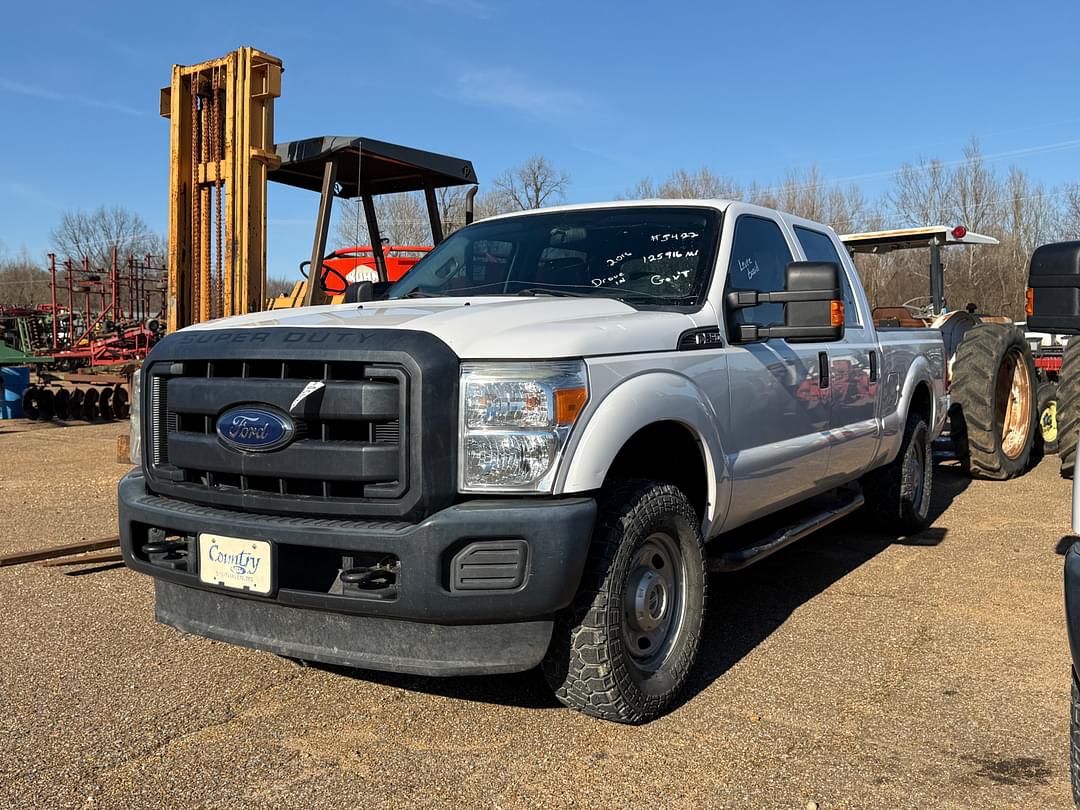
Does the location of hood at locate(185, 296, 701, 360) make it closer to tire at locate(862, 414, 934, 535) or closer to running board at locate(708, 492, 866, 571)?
running board at locate(708, 492, 866, 571)

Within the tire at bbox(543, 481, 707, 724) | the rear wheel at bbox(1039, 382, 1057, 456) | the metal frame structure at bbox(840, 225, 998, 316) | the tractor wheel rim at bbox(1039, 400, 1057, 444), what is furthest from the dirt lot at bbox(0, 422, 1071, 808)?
the metal frame structure at bbox(840, 225, 998, 316)

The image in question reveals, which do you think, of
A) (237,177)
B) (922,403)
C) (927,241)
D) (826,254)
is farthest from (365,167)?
(927,241)

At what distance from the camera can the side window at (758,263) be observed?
416 centimetres

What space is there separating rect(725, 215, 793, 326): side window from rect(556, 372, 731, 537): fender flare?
61cm

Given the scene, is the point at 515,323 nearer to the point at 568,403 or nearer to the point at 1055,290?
the point at 568,403

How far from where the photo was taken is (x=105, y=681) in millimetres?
3646

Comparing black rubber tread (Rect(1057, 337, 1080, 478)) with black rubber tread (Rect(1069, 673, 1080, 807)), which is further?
black rubber tread (Rect(1057, 337, 1080, 478))

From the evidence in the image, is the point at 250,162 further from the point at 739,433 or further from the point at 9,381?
the point at 9,381

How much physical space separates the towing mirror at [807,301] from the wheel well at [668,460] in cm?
55

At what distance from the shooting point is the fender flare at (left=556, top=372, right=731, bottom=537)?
9.68ft

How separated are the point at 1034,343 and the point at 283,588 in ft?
47.0

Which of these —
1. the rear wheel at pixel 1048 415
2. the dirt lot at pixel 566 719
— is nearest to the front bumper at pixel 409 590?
the dirt lot at pixel 566 719

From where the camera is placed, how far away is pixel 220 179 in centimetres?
860

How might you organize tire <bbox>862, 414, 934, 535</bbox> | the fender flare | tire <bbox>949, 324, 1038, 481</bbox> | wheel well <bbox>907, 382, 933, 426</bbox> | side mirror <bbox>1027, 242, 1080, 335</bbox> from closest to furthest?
side mirror <bbox>1027, 242, 1080, 335</bbox> → the fender flare → tire <bbox>862, 414, 934, 535</bbox> → wheel well <bbox>907, 382, 933, 426</bbox> → tire <bbox>949, 324, 1038, 481</bbox>
